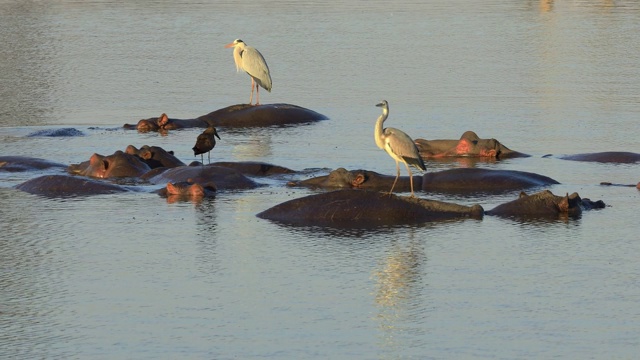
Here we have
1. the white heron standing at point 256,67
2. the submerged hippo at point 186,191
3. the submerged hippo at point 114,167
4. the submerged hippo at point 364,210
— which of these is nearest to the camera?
the submerged hippo at point 364,210

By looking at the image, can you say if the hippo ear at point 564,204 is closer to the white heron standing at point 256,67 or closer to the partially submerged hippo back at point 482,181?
the partially submerged hippo back at point 482,181

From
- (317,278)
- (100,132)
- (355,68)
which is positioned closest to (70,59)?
(355,68)

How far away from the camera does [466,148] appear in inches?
585

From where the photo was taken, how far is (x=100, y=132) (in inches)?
665

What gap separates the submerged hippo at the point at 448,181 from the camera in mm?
12586

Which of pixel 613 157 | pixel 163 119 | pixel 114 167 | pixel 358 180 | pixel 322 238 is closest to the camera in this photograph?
pixel 322 238

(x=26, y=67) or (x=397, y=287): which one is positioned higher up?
(x=26, y=67)

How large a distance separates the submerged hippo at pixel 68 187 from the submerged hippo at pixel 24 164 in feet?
3.60

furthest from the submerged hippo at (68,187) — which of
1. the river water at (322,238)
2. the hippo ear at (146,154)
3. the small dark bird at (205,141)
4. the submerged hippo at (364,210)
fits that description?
the submerged hippo at (364,210)

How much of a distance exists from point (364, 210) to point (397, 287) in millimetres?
2226

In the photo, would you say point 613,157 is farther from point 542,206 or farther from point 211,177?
point 211,177

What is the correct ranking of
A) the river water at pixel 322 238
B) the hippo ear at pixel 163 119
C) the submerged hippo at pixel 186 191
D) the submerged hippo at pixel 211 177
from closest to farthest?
1. the river water at pixel 322 238
2. the submerged hippo at pixel 186 191
3. the submerged hippo at pixel 211 177
4. the hippo ear at pixel 163 119

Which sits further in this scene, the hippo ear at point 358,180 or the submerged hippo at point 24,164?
the submerged hippo at point 24,164

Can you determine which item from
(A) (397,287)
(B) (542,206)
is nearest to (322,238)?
(A) (397,287)
